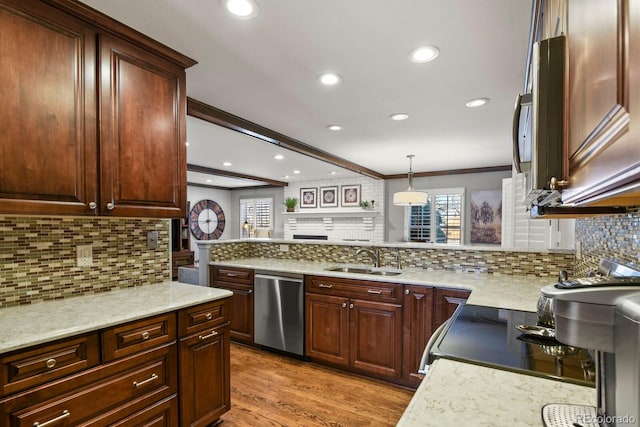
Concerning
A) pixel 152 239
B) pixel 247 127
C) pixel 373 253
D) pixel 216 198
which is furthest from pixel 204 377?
pixel 216 198

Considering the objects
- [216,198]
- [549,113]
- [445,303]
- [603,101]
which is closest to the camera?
[603,101]

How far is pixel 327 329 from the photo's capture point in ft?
9.72

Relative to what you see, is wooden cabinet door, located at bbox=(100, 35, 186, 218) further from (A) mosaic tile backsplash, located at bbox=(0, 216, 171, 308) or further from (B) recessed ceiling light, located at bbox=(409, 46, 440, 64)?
(B) recessed ceiling light, located at bbox=(409, 46, 440, 64)

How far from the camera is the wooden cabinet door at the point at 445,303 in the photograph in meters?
2.44

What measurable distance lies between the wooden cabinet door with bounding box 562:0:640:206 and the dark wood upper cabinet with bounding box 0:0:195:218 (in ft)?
6.21

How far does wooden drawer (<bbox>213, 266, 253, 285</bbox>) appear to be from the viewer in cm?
337

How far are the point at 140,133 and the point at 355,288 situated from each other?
Result: 1.98m

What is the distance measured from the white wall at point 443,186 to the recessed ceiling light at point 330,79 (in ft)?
16.2

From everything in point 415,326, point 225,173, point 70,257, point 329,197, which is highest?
point 225,173

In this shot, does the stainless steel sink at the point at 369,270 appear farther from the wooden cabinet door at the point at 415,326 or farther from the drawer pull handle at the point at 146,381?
the drawer pull handle at the point at 146,381

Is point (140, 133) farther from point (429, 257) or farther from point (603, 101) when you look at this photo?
point (429, 257)

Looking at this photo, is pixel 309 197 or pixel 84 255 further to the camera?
pixel 309 197

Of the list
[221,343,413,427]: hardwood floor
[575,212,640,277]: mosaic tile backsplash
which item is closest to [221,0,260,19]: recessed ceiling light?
[575,212,640,277]: mosaic tile backsplash

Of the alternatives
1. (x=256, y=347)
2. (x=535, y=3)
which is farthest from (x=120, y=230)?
(x=535, y=3)
